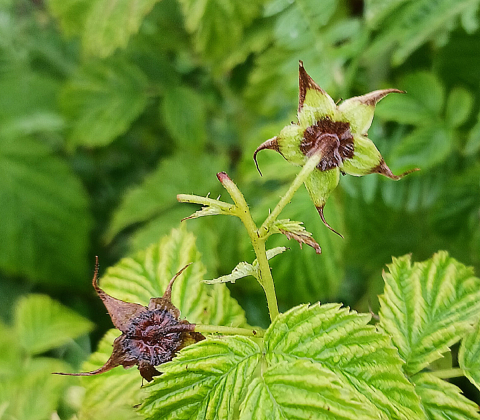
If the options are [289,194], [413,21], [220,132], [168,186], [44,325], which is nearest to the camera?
[289,194]

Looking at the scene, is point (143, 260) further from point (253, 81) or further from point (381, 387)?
point (253, 81)

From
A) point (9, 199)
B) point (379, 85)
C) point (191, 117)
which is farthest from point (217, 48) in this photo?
point (9, 199)

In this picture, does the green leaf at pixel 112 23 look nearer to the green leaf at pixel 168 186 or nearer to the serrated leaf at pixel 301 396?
the green leaf at pixel 168 186

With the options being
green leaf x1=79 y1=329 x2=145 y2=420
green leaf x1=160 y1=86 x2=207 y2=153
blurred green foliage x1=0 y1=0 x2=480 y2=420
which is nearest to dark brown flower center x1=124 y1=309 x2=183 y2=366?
green leaf x1=79 y1=329 x2=145 y2=420

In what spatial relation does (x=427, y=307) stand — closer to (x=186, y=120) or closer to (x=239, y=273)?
(x=239, y=273)

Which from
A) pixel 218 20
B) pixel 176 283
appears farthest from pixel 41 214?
pixel 176 283

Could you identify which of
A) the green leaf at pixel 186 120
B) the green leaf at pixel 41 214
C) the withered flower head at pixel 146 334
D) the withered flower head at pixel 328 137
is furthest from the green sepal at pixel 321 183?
the green leaf at pixel 41 214

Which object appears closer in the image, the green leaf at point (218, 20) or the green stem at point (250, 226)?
the green stem at point (250, 226)

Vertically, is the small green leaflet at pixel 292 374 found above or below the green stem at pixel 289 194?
below
